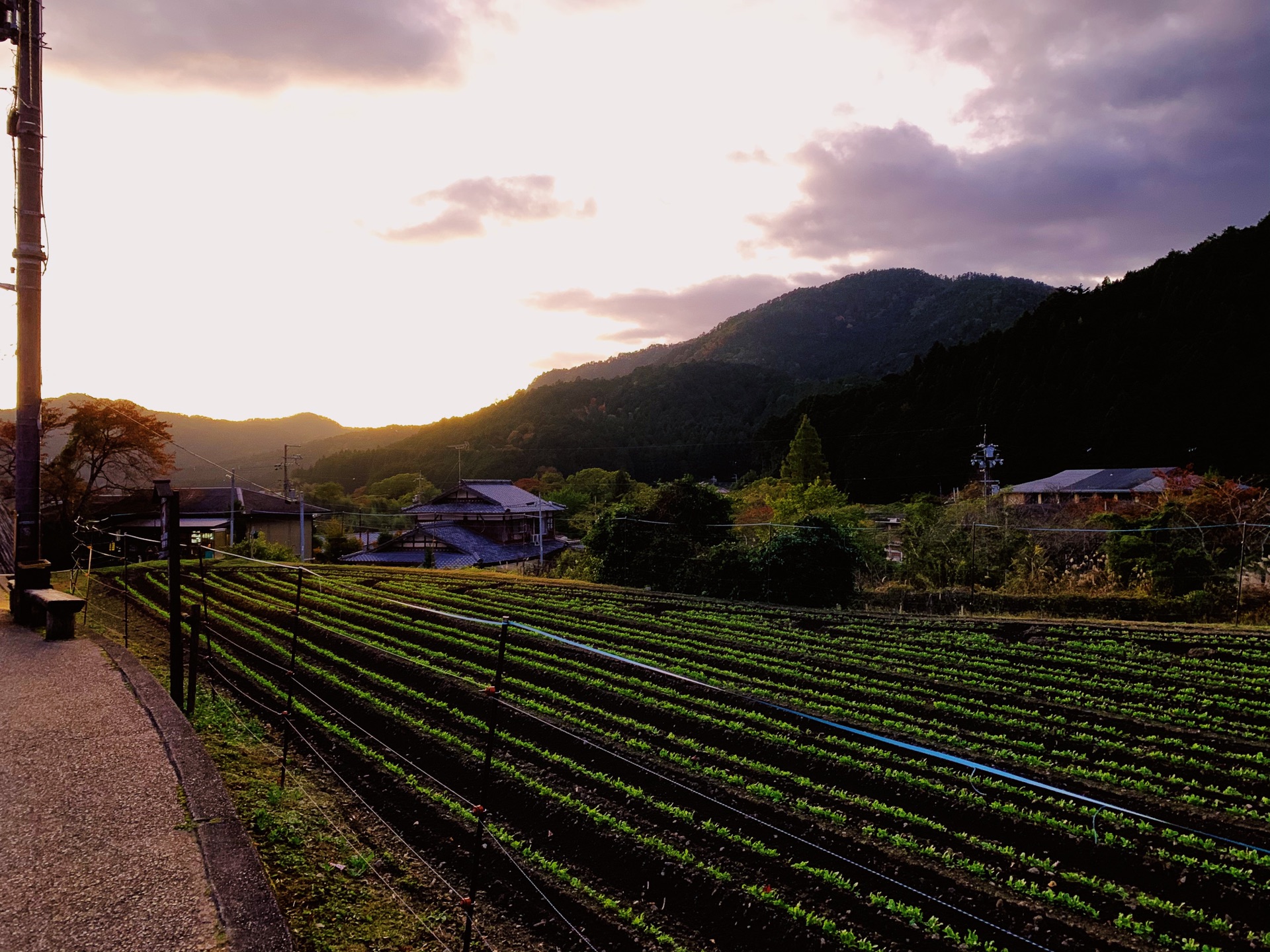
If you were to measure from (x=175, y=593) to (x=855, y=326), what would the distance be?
5263 inches

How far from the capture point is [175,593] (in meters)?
7.00

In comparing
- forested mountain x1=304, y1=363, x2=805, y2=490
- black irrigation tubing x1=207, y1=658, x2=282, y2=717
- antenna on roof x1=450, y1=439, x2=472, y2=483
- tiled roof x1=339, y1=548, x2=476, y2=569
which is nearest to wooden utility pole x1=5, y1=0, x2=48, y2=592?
black irrigation tubing x1=207, y1=658, x2=282, y2=717

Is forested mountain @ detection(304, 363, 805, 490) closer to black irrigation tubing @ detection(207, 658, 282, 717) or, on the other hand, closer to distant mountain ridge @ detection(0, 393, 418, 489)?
distant mountain ridge @ detection(0, 393, 418, 489)

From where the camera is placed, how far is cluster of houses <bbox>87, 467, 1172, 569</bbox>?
3391cm

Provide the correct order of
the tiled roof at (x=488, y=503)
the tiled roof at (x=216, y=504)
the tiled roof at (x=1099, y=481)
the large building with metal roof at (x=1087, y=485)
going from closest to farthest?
the tiled roof at (x=216, y=504), the tiled roof at (x=488, y=503), the large building with metal roof at (x=1087, y=485), the tiled roof at (x=1099, y=481)

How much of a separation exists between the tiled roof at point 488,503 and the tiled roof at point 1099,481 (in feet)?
103

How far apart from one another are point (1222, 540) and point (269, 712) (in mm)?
21424

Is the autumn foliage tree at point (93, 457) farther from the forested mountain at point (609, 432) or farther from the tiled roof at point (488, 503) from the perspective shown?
the forested mountain at point (609, 432)

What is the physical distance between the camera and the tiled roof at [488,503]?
40906mm

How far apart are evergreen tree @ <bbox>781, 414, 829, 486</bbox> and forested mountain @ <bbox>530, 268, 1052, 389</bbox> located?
168 ft

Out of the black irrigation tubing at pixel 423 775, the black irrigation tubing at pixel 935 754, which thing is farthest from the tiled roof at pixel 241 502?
the black irrigation tubing at pixel 935 754

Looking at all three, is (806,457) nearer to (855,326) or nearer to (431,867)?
(431,867)

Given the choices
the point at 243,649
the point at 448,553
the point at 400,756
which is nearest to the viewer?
the point at 400,756

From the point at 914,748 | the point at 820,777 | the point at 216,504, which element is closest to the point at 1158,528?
the point at 820,777
